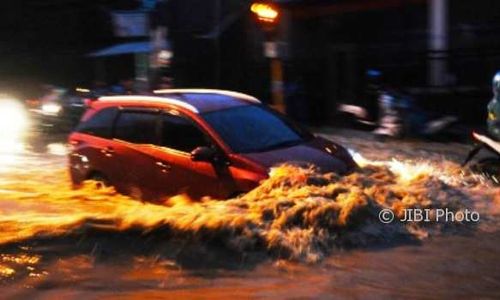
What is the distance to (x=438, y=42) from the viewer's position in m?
19.0

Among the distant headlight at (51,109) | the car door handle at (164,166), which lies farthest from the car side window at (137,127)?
the distant headlight at (51,109)

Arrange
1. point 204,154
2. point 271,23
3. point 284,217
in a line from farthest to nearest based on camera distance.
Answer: point 271,23, point 204,154, point 284,217

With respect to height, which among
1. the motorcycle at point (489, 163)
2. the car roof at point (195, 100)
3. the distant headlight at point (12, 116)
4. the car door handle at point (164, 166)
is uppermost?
the car roof at point (195, 100)

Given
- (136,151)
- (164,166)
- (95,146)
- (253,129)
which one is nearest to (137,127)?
(136,151)

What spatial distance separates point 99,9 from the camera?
3312cm

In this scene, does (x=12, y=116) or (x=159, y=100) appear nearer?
(x=159, y=100)

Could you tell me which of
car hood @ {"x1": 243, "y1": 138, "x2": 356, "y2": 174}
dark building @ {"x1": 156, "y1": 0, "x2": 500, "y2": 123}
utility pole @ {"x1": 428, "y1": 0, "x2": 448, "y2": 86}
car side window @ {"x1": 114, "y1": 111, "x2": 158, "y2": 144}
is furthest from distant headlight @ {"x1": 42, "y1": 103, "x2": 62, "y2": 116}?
car hood @ {"x1": 243, "y1": 138, "x2": 356, "y2": 174}

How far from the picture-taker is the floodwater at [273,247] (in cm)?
596

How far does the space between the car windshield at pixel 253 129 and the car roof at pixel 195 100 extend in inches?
4.3

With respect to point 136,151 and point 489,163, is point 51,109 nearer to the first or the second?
point 136,151

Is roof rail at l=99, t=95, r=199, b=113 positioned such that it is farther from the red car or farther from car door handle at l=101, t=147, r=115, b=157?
car door handle at l=101, t=147, r=115, b=157

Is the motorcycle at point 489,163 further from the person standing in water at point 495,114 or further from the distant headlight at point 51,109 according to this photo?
the distant headlight at point 51,109

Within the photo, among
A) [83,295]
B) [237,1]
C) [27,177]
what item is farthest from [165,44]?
[83,295]

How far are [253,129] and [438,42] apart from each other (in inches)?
443
